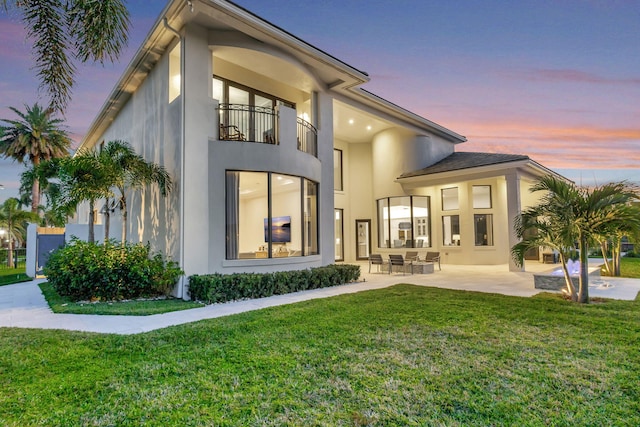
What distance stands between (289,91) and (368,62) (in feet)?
23.9

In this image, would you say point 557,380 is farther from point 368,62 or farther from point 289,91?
point 368,62

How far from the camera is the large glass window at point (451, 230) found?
1861cm

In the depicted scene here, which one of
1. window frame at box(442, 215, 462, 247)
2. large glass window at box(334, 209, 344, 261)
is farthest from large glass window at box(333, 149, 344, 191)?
window frame at box(442, 215, 462, 247)

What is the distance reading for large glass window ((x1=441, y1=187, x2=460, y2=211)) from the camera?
18781 mm

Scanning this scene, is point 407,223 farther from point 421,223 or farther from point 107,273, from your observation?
point 107,273

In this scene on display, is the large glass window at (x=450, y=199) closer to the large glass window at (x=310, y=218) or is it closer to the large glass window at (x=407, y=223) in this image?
the large glass window at (x=407, y=223)

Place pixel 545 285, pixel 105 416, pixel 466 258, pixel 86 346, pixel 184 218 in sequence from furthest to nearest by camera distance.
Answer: pixel 466 258
pixel 545 285
pixel 184 218
pixel 86 346
pixel 105 416

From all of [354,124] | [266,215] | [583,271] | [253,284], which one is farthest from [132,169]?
[583,271]

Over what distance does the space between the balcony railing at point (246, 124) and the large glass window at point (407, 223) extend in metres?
9.83

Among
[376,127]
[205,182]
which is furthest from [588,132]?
[205,182]

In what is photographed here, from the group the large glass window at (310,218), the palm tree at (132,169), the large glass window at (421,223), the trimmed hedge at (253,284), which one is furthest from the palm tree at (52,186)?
the large glass window at (421,223)

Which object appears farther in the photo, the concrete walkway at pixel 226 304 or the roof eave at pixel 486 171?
the roof eave at pixel 486 171

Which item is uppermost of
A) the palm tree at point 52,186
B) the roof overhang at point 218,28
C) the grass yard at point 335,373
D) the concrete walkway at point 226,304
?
the roof overhang at point 218,28

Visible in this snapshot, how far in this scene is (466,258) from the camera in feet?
59.6
